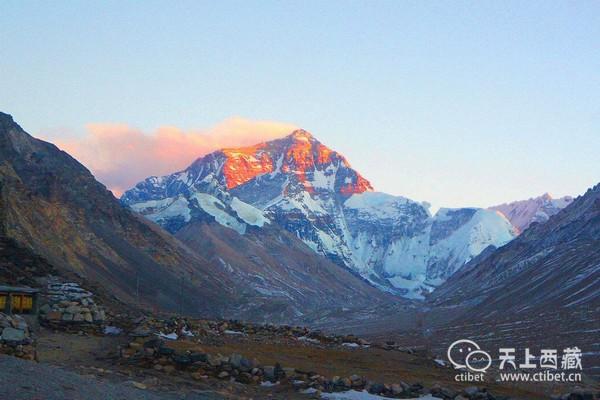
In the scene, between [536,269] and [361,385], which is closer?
[361,385]

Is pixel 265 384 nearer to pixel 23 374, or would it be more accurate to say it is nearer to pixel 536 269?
pixel 23 374

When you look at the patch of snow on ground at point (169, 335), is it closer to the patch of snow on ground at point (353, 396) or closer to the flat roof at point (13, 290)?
the flat roof at point (13, 290)

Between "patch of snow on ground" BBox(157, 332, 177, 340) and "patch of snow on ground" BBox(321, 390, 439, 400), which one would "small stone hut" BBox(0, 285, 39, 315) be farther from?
"patch of snow on ground" BBox(321, 390, 439, 400)

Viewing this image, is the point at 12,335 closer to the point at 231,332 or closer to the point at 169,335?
the point at 169,335

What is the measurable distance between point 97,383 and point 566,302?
13466 cm

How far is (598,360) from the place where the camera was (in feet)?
292

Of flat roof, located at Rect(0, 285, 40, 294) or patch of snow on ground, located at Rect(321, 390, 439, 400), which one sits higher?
flat roof, located at Rect(0, 285, 40, 294)

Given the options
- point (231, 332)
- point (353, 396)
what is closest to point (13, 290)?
point (231, 332)

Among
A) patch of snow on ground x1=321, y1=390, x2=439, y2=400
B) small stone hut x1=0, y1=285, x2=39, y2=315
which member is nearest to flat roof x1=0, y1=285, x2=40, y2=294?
small stone hut x1=0, y1=285, x2=39, y2=315

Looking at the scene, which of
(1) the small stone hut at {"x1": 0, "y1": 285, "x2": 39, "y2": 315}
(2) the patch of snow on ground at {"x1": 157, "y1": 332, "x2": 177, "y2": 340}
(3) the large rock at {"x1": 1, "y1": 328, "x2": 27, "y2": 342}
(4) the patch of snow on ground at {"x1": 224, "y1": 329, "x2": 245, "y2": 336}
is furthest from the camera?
(4) the patch of snow on ground at {"x1": 224, "y1": 329, "x2": 245, "y2": 336}

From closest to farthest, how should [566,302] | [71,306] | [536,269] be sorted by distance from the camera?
[71,306]
[566,302]
[536,269]

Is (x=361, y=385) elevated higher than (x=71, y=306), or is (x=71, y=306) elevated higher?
(x=71, y=306)

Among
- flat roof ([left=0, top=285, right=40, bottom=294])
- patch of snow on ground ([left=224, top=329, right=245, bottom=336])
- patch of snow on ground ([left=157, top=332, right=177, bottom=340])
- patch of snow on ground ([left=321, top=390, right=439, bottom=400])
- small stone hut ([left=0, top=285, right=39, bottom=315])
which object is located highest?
flat roof ([left=0, top=285, right=40, bottom=294])

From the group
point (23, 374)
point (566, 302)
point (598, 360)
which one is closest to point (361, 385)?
point (23, 374)
